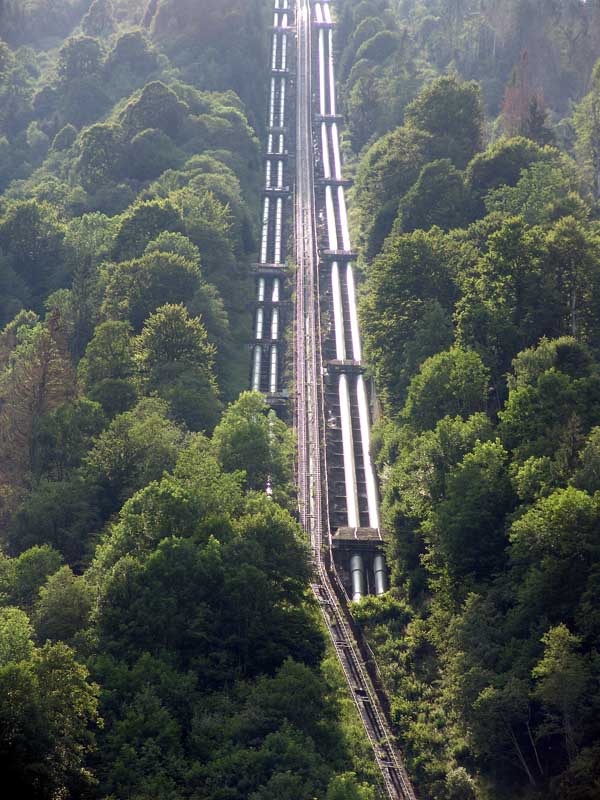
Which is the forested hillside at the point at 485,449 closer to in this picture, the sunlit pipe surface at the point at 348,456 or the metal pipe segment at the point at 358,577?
the metal pipe segment at the point at 358,577

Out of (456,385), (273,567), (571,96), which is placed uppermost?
(571,96)

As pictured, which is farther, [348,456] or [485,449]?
[348,456]

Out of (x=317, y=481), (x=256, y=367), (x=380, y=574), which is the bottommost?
(x=380, y=574)

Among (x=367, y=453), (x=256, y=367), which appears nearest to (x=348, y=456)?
(x=367, y=453)

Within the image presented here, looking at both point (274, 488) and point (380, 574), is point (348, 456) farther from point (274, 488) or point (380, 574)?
point (380, 574)

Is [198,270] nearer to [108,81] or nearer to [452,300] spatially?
[452,300]

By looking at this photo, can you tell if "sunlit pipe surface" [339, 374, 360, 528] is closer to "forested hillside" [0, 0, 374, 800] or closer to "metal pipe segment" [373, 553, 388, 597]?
"metal pipe segment" [373, 553, 388, 597]

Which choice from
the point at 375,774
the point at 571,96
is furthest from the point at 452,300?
the point at 571,96
